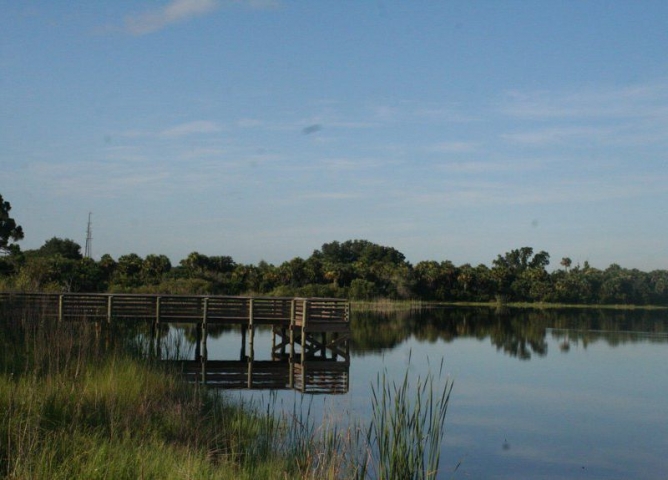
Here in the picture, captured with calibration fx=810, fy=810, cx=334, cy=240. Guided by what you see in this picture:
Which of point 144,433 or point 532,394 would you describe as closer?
point 144,433

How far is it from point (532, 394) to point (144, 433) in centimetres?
1956

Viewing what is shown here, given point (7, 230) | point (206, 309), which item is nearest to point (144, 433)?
point (206, 309)

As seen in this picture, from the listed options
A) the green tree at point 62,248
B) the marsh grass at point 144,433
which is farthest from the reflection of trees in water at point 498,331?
the green tree at point 62,248

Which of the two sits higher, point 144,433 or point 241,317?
point 241,317

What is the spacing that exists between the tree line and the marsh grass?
31767 millimetres

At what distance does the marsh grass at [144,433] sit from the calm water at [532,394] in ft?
2.58

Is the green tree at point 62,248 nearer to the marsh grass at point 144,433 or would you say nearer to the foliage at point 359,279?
the foliage at point 359,279

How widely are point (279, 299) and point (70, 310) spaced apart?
7.89m

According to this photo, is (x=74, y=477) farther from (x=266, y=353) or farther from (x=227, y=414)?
(x=266, y=353)

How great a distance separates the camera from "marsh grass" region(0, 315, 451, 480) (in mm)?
8406

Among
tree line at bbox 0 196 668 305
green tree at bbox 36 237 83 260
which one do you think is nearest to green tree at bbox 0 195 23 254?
tree line at bbox 0 196 668 305

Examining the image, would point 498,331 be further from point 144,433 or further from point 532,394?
point 144,433

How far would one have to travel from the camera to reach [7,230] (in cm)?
4022

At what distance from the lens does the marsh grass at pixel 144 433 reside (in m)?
8.41
